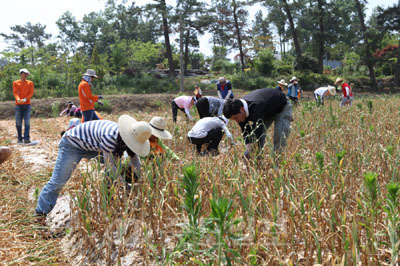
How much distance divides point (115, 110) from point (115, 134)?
10.8 meters

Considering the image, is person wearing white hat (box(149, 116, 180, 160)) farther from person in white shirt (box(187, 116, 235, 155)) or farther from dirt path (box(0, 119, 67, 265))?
person in white shirt (box(187, 116, 235, 155))

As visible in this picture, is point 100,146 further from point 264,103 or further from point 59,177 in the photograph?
point 264,103

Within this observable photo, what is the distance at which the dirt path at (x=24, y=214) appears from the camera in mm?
2369

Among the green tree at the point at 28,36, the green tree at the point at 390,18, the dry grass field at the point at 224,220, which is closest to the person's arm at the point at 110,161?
the dry grass field at the point at 224,220

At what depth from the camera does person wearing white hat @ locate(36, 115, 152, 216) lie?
107 inches

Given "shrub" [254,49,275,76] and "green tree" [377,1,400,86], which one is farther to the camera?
"shrub" [254,49,275,76]

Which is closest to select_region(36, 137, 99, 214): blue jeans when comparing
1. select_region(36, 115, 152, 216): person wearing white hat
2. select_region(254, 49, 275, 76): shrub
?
select_region(36, 115, 152, 216): person wearing white hat

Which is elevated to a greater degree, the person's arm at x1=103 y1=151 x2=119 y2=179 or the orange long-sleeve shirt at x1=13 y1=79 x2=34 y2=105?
the orange long-sleeve shirt at x1=13 y1=79 x2=34 y2=105

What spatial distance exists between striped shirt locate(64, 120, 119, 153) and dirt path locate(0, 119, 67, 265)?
0.74m

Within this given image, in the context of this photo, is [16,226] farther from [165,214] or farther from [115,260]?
[165,214]

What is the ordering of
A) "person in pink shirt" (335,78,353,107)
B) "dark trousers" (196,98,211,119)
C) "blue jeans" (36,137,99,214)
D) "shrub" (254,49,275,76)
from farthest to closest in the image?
"shrub" (254,49,275,76), "person in pink shirt" (335,78,353,107), "dark trousers" (196,98,211,119), "blue jeans" (36,137,99,214)

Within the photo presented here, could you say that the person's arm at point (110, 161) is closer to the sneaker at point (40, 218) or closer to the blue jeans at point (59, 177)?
the blue jeans at point (59, 177)

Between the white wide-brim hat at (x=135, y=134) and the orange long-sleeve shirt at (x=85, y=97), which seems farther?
the orange long-sleeve shirt at (x=85, y=97)

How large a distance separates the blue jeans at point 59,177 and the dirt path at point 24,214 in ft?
0.56
